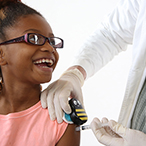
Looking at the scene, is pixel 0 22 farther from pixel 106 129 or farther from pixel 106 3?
pixel 106 3

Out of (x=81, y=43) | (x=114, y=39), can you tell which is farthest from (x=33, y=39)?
(x=81, y=43)

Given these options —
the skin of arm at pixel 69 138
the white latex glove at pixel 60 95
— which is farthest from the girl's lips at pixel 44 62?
the skin of arm at pixel 69 138

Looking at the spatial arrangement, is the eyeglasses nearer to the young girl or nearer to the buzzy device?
the young girl

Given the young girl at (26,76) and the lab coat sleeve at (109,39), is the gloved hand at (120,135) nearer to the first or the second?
the young girl at (26,76)

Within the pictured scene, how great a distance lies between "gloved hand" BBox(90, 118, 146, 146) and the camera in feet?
3.37

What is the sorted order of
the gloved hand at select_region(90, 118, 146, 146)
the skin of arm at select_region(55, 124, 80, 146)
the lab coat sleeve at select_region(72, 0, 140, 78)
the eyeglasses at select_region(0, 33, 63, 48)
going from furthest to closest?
the lab coat sleeve at select_region(72, 0, 140, 78)
the skin of arm at select_region(55, 124, 80, 146)
the eyeglasses at select_region(0, 33, 63, 48)
the gloved hand at select_region(90, 118, 146, 146)

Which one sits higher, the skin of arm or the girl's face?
the girl's face

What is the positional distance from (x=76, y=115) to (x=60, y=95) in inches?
5.3

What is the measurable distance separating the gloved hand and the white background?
141 cm

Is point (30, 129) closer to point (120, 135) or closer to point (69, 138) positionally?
point (69, 138)

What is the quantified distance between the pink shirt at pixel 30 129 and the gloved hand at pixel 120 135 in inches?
8.0

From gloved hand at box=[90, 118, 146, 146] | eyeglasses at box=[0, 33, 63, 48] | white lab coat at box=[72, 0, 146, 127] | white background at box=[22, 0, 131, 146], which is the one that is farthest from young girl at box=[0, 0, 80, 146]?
white background at box=[22, 0, 131, 146]

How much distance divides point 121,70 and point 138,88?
4.42 ft

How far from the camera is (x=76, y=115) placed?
1.22 m
